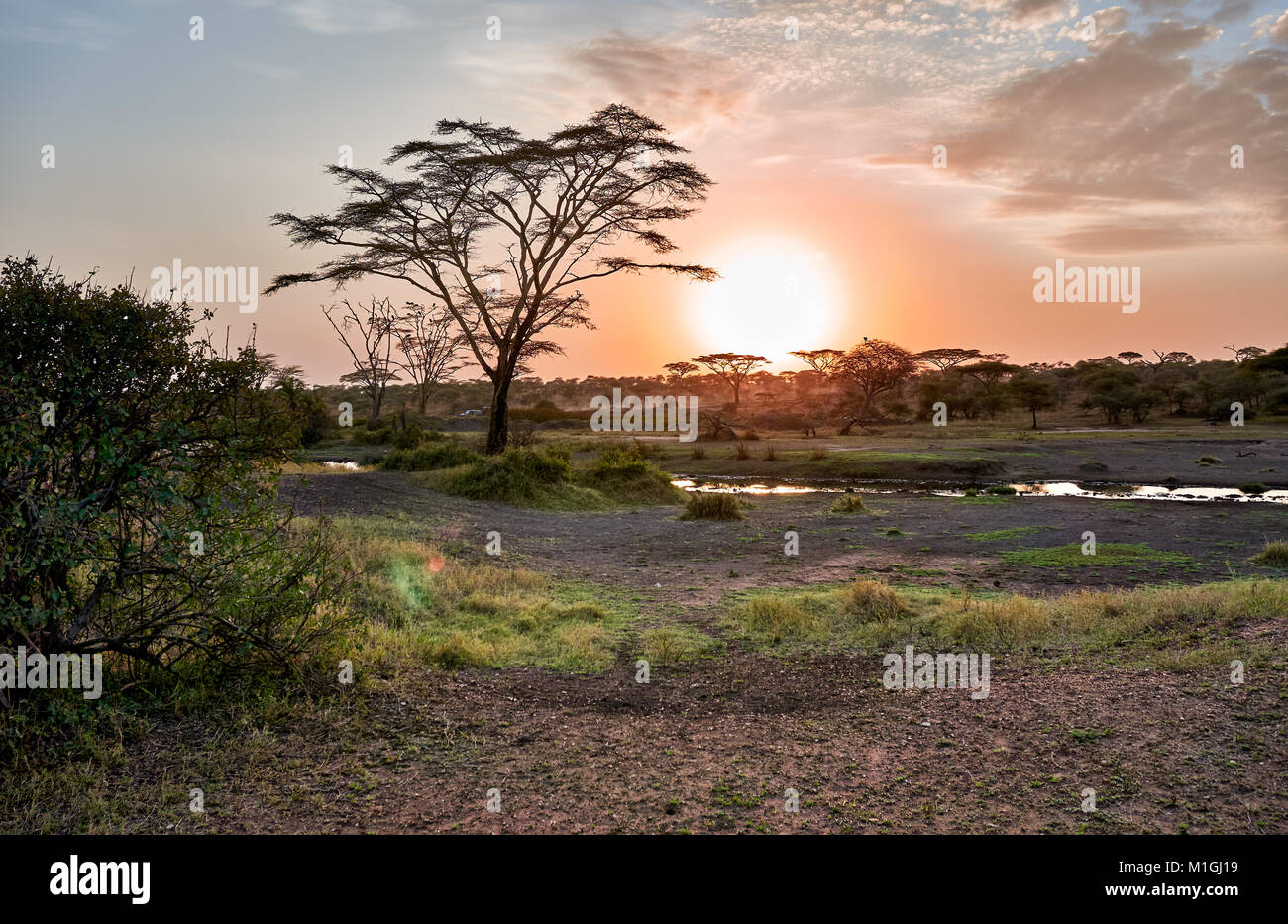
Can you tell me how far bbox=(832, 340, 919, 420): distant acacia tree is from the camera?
6750cm

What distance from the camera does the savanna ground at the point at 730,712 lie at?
4.66 metres

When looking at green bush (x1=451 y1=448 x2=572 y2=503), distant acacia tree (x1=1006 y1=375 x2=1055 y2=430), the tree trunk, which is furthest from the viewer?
distant acacia tree (x1=1006 y1=375 x2=1055 y2=430)

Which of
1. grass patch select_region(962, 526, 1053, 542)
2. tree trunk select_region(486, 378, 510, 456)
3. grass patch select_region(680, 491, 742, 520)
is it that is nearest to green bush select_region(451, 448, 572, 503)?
tree trunk select_region(486, 378, 510, 456)

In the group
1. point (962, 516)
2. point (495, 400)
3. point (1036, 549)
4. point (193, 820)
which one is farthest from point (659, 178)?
point (193, 820)

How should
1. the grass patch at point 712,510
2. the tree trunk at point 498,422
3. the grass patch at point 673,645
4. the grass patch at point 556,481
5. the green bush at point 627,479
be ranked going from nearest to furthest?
the grass patch at point 673,645 → the grass patch at point 712,510 → the grass patch at point 556,481 → the green bush at point 627,479 → the tree trunk at point 498,422

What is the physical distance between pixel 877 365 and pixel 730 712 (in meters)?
65.2

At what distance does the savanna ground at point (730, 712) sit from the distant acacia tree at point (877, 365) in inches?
2156

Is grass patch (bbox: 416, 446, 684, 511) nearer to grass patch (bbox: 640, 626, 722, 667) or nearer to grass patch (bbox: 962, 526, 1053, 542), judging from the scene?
grass patch (bbox: 962, 526, 1053, 542)

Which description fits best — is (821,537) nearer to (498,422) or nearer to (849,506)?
(849,506)

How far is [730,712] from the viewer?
21.9ft

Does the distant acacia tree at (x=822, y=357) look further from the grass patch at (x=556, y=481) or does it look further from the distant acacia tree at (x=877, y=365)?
the grass patch at (x=556, y=481)

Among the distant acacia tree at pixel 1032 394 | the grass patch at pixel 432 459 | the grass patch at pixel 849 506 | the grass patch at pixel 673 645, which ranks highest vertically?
the distant acacia tree at pixel 1032 394

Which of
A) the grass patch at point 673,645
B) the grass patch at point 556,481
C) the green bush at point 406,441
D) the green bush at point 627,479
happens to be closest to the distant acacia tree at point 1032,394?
the green bush at point 627,479

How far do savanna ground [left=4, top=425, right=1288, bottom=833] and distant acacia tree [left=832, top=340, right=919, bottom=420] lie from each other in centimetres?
5477
